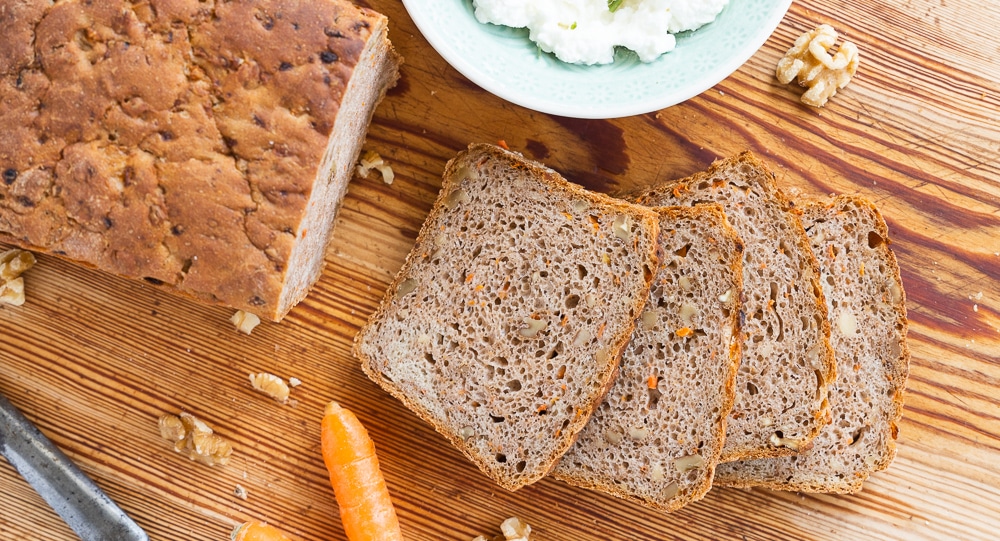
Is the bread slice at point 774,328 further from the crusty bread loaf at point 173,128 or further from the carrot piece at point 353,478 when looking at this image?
the crusty bread loaf at point 173,128

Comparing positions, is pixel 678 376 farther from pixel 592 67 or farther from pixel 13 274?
pixel 13 274

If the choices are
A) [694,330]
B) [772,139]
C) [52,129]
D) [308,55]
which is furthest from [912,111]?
[52,129]

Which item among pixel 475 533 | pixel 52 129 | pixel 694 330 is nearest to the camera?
pixel 52 129

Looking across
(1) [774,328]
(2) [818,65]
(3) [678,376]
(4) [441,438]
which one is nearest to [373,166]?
(4) [441,438]

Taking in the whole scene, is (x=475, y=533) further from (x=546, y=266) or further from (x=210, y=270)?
(x=210, y=270)

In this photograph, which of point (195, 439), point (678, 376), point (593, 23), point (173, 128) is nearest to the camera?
point (173, 128)

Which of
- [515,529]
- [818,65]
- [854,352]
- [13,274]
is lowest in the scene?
[515,529]
